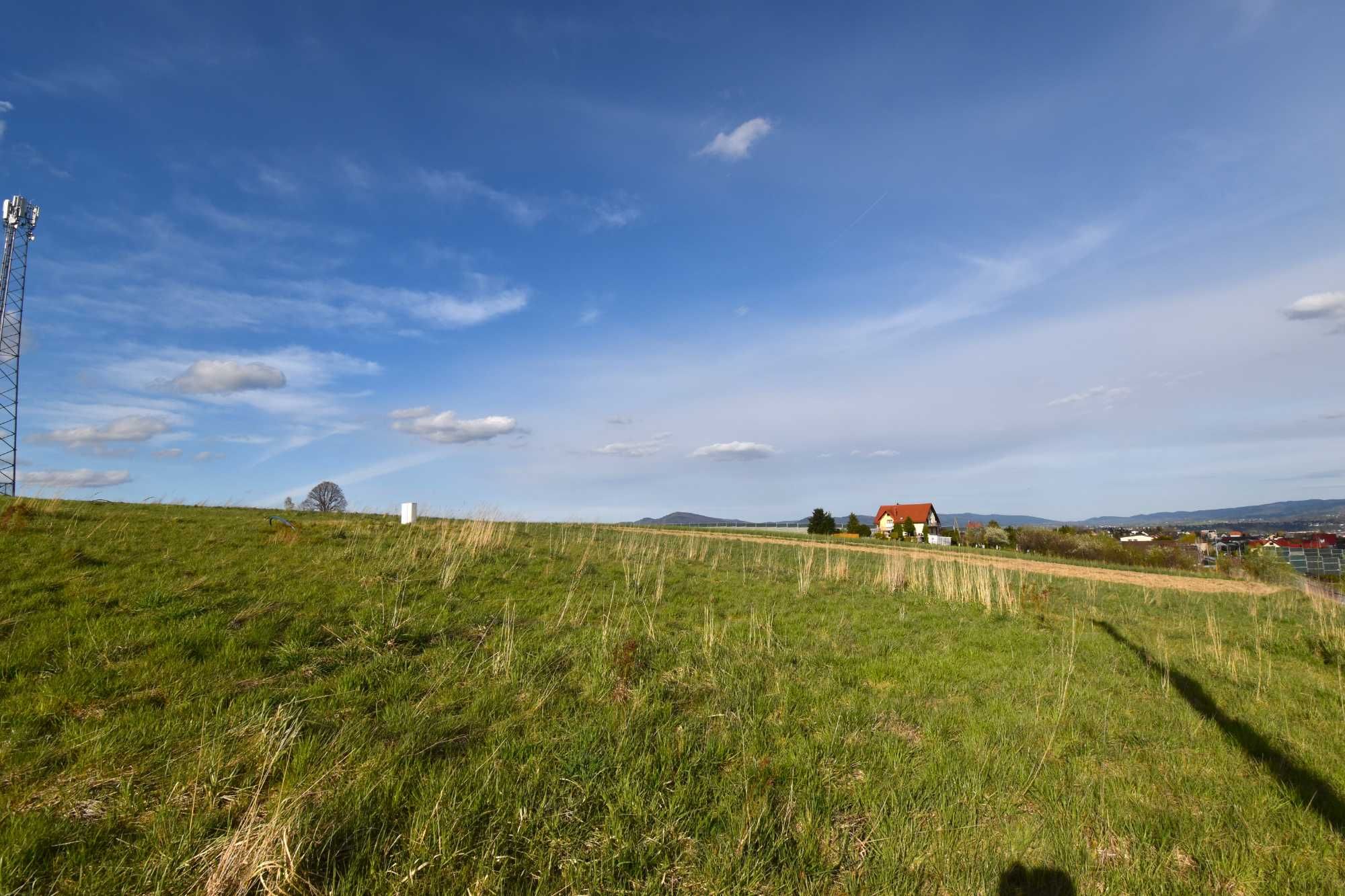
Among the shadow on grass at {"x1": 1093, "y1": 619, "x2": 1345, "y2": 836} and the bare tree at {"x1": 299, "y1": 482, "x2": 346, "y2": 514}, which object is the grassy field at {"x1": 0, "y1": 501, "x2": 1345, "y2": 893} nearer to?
the shadow on grass at {"x1": 1093, "y1": 619, "x2": 1345, "y2": 836}

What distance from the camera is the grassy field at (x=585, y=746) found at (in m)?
3.13

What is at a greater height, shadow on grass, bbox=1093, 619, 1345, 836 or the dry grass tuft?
the dry grass tuft

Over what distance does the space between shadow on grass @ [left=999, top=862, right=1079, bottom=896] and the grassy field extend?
14 mm

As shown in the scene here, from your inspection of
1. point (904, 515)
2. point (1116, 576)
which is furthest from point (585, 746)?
point (904, 515)

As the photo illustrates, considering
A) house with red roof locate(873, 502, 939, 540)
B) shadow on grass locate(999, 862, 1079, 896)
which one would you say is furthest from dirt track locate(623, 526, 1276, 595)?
house with red roof locate(873, 502, 939, 540)

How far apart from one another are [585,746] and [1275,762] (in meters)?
6.27

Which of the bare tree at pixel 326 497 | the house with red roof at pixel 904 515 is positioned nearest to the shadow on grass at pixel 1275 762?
the bare tree at pixel 326 497

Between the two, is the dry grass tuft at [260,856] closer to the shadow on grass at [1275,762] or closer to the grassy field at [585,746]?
the grassy field at [585,746]

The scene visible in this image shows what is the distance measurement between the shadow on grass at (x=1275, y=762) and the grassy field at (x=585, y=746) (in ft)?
0.11

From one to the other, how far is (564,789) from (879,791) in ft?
7.44

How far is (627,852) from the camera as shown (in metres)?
3.28

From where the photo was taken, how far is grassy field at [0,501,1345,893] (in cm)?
313

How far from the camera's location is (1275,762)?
5.17 meters

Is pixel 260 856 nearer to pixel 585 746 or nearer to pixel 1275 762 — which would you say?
pixel 585 746
